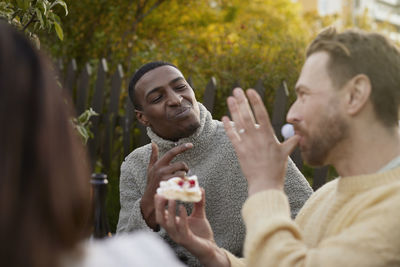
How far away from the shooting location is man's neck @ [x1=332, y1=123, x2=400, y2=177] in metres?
1.60

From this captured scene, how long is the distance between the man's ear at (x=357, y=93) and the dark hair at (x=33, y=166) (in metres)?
0.95

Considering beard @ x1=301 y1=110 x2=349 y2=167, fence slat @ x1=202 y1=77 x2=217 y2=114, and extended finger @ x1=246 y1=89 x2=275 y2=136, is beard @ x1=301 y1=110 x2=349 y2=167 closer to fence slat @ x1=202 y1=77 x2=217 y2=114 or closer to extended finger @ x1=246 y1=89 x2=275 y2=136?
extended finger @ x1=246 y1=89 x2=275 y2=136

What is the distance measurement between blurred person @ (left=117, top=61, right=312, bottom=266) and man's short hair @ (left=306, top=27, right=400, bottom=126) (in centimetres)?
106

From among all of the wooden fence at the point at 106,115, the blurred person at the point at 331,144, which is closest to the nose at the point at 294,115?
the blurred person at the point at 331,144

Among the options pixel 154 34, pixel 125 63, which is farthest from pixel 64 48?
pixel 154 34

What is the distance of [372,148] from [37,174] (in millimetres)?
1093

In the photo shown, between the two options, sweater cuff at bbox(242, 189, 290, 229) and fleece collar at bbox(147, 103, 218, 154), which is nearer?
sweater cuff at bbox(242, 189, 290, 229)

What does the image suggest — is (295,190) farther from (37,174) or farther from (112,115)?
(112,115)

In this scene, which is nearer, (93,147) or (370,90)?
(370,90)

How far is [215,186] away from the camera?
8.77 ft

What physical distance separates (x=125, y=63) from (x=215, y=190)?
4.51 metres

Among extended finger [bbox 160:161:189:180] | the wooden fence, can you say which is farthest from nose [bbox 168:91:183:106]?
the wooden fence

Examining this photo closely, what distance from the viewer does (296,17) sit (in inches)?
456

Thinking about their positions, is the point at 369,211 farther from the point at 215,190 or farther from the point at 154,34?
the point at 154,34
